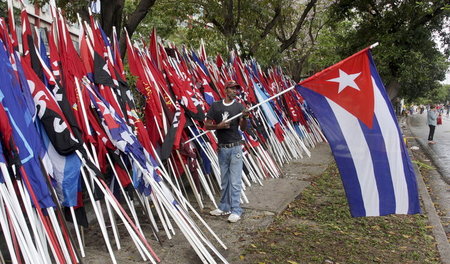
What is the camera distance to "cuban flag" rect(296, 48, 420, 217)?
13.2 feet

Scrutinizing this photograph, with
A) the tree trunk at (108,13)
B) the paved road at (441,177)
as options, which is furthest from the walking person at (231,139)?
the paved road at (441,177)

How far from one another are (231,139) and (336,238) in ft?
5.67

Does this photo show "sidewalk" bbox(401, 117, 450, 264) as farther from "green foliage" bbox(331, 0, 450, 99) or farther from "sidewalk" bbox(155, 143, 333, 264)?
"green foliage" bbox(331, 0, 450, 99)

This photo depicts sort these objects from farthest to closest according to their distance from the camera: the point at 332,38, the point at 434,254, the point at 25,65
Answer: the point at 332,38, the point at 434,254, the point at 25,65

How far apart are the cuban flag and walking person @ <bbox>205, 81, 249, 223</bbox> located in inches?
48.4

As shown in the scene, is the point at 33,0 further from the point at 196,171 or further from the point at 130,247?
the point at 130,247

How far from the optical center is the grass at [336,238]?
13.5ft

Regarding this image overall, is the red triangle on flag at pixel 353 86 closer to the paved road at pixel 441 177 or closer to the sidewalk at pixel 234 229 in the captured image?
the sidewalk at pixel 234 229

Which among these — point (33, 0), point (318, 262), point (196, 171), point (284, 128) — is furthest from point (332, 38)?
point (318, 262)

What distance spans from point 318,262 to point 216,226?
4.61ft

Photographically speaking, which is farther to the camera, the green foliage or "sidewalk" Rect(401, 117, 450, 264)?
the green foliage

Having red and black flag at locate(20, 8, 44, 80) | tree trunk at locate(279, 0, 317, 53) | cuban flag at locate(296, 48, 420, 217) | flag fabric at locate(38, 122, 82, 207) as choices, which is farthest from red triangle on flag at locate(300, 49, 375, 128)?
tree trunk at locate(279, 0, 317, 53)

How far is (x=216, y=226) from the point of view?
192 inches

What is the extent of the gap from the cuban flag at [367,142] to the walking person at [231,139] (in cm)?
123
